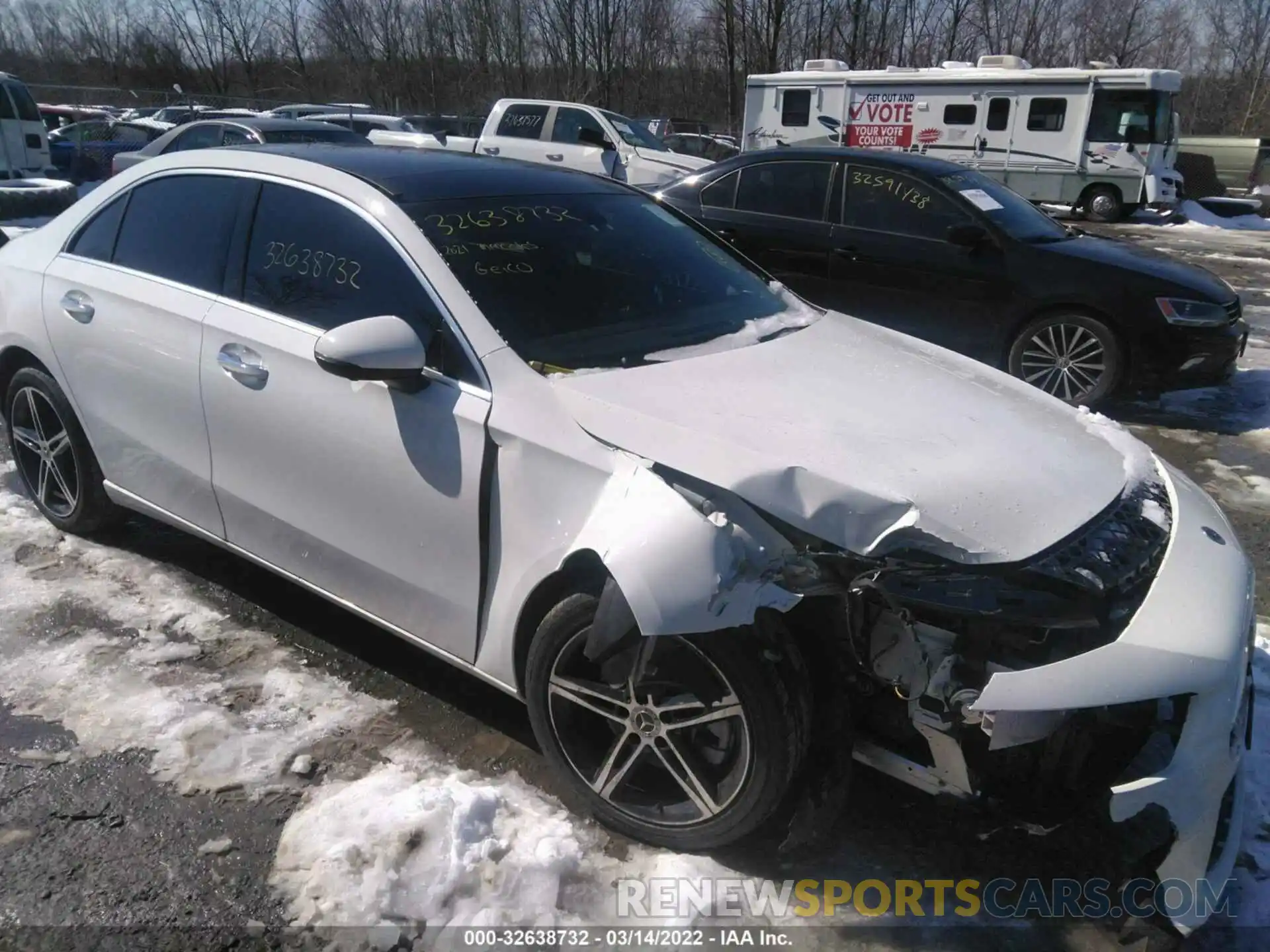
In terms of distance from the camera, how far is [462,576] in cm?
267

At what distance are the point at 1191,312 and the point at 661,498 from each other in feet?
17.2

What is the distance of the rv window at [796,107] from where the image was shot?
786 inches

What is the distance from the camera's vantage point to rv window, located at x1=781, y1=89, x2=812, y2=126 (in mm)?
19953

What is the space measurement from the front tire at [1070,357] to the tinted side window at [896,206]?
905 millimetres

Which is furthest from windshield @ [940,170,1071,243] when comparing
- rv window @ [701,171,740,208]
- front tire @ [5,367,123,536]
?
front tire @ [5,367,123,536]

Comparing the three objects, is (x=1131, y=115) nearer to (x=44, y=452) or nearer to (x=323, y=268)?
(x=323, y=268)

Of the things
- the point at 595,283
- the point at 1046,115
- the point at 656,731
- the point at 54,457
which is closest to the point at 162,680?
the point at 54,457

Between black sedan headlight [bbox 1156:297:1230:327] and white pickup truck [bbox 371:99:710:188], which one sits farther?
white pickup truck [bbox 371:99:710:188]

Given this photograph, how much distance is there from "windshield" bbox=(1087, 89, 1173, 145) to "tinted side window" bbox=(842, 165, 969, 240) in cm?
1343

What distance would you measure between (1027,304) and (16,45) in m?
59.3

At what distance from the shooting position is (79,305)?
12.1 ft

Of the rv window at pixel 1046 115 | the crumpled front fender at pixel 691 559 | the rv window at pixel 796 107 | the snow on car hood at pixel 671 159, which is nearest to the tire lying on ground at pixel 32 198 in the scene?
the snow on car hood at pixel 671 159

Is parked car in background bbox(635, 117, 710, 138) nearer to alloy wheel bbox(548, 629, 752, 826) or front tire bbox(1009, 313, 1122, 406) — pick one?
front tire bbox(1009, 313, 1122, 406)

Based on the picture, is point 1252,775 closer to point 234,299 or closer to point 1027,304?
point 234,299
